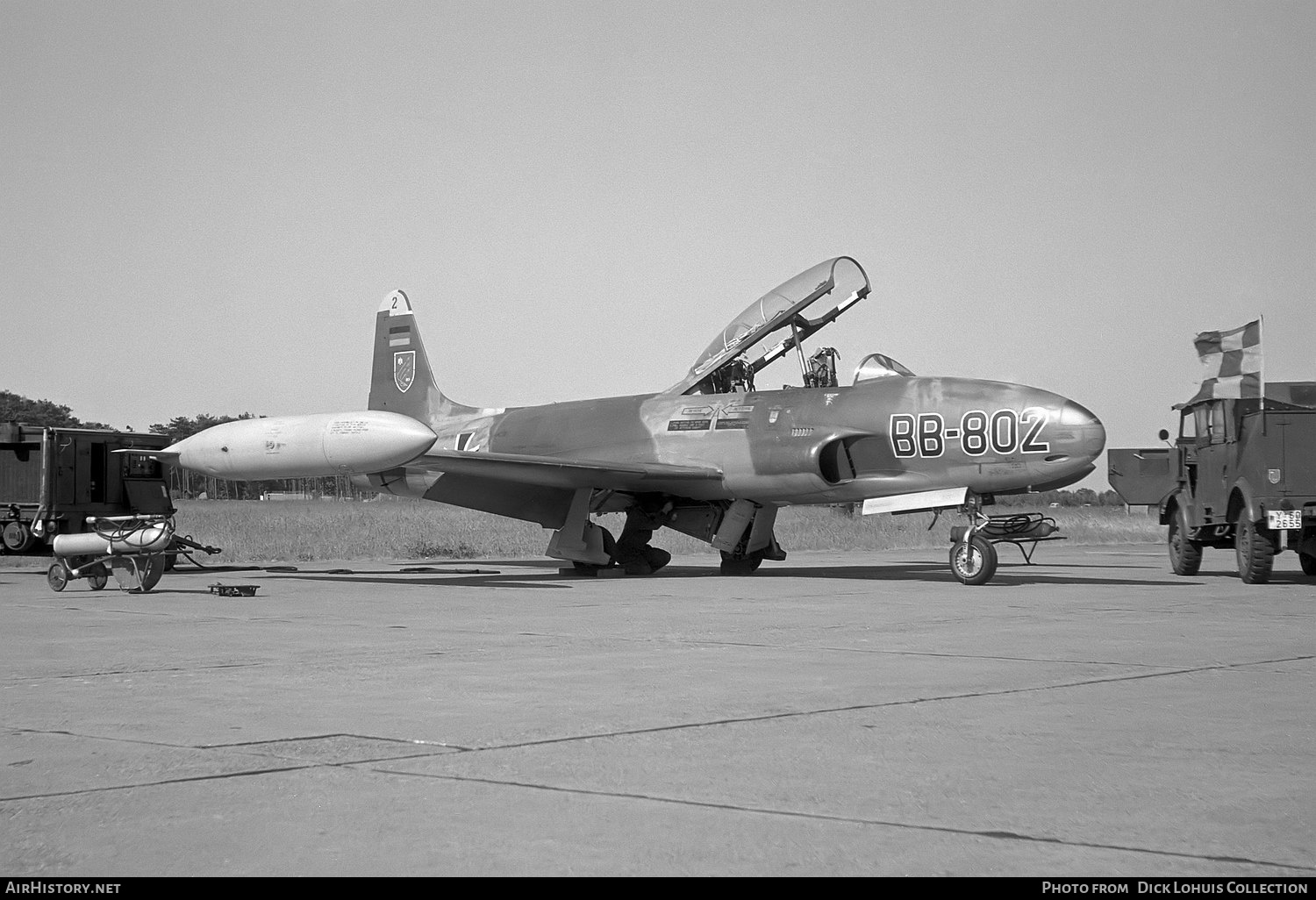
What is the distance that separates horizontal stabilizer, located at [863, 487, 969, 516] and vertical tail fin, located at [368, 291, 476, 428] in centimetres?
931

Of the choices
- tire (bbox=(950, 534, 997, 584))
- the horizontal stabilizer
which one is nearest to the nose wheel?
tire (bbox=(950, 534, 997, 584))

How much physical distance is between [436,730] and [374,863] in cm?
209

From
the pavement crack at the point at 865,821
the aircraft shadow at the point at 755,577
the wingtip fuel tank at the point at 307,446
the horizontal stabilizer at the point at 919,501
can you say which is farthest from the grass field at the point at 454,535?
the pavement crack at the point at 865,821

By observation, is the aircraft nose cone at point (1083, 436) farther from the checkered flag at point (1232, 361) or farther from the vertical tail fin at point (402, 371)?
the vertical tail fin at point (402, 371)

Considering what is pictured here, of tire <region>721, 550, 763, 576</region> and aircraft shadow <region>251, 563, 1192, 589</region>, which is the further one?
tire <region>721, 550, 763, 576</region>

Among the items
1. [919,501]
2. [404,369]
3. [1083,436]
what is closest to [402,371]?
[404,369]

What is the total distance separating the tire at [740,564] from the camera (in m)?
Result: 19.6

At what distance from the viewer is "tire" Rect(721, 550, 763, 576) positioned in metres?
19.6

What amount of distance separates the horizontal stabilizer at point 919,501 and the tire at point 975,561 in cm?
54

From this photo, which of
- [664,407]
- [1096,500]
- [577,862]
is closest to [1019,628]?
[577,862]

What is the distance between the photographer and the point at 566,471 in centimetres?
1825

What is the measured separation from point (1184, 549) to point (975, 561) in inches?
160

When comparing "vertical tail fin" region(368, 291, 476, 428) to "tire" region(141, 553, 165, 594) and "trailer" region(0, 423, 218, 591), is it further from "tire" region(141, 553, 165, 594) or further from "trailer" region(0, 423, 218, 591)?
"tire" region(141, 553, 165, 594)

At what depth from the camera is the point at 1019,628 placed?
34.0 feet
